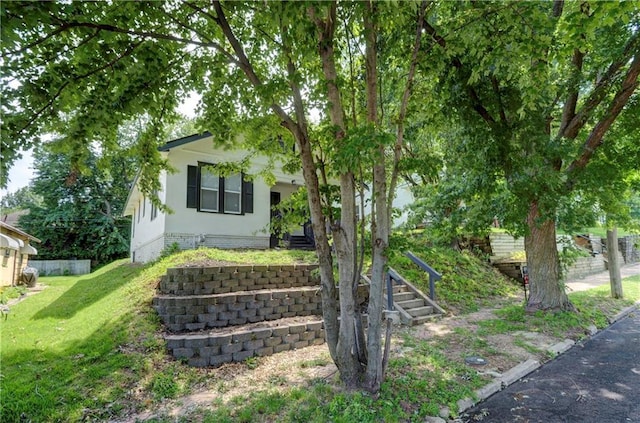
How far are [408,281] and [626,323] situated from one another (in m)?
4.66

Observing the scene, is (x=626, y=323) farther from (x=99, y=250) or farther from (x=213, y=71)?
(x=99, y=250)

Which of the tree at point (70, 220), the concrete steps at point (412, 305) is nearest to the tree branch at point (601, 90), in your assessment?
the concrete steps at point (412, 305)

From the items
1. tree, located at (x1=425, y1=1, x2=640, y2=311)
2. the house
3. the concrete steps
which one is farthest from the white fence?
tree, located at (x1=425, y1=1, x2=640, y2=311)

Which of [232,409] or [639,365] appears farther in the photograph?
[639,365]

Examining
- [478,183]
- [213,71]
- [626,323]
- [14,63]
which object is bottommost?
[626,323]

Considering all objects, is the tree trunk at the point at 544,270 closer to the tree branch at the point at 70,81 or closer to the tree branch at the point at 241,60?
the tree branch at the point at 241,60

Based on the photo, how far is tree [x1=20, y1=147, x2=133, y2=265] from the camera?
24938 millimetres

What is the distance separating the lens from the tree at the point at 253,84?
3234 mm

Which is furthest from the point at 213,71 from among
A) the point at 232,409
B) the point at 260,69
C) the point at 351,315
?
the point at 232,409

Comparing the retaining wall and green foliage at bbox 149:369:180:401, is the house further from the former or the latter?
the retaining wall

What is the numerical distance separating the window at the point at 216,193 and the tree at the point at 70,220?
16.9 m

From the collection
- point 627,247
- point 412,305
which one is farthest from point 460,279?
point 627,247

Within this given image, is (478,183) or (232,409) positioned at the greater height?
(478,183)

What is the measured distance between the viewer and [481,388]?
410 cm
